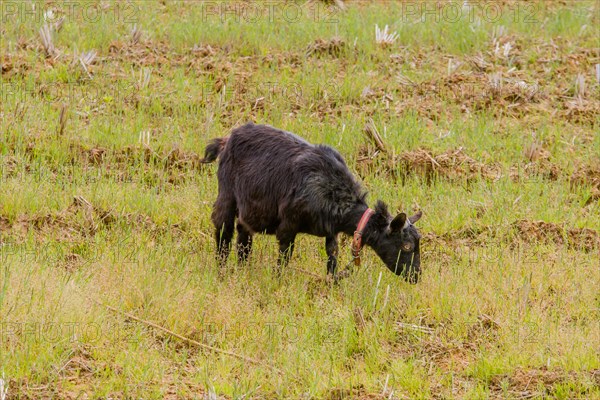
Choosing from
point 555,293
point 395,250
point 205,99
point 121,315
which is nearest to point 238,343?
point 121,315

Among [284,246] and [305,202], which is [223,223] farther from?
[305,202]

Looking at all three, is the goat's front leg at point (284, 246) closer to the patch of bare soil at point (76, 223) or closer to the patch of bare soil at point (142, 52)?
the patch of bare soil at point (76, 223)

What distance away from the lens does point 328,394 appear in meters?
7.78

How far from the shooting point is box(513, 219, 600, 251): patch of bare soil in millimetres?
11258

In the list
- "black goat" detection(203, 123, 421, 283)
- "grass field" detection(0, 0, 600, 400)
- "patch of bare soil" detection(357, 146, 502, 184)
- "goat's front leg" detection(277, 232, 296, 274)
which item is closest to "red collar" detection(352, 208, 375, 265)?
"black goat" detection(203, 123, 421, 283)

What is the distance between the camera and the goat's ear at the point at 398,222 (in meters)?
9.69

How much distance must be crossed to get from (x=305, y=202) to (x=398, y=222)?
97cm

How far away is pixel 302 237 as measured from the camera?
11.5 metres

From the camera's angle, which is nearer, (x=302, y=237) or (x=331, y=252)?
(x=331, y=252)

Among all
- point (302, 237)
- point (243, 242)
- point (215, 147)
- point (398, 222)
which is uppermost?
point (215, 147)

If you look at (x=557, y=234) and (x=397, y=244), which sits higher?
(x=397, y=244)

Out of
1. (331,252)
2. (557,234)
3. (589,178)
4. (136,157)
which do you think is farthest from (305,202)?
(589,178)

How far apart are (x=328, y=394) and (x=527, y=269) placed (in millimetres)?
3470

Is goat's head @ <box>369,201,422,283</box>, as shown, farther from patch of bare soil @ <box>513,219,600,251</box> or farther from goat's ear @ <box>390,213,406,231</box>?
patch of bare soil @ <box>513,219,600,251</box>
